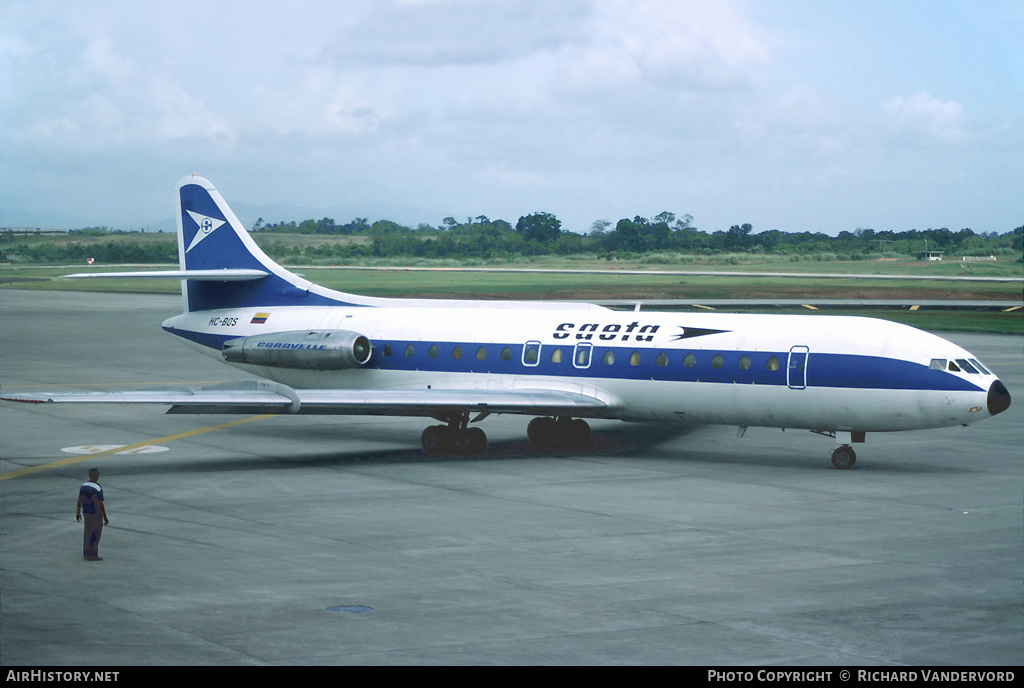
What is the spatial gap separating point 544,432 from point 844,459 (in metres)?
7.35

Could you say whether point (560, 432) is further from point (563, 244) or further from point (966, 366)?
point (563, 244)

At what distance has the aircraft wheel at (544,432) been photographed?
A: 103 ft

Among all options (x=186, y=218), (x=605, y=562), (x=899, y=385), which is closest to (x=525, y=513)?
(x=605, y=562)

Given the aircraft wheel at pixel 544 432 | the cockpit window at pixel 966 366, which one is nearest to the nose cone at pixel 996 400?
the cockpit window at pixel 966 366

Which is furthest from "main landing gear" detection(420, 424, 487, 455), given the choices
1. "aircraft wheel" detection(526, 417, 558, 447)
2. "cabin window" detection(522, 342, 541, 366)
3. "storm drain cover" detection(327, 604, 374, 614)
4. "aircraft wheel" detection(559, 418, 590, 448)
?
"storm drain cover" detection(327, 604, 374, 614)

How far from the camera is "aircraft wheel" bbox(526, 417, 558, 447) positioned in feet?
103

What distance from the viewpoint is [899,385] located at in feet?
87.9

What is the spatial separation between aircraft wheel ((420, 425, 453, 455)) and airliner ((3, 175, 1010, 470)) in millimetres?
29

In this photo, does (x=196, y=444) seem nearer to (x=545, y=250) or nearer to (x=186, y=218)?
(x=186, y=218)

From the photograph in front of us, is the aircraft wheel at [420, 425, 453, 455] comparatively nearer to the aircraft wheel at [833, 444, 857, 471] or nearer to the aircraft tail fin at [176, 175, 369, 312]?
the aircraft tail fin at [176, 175, 369, 312]

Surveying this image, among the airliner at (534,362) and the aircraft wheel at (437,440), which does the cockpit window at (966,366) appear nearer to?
the airliner at (534,362)

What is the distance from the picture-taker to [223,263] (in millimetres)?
35562
